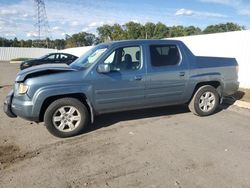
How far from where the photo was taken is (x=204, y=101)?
7340 millimetres

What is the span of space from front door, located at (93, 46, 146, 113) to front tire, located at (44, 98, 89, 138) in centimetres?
39

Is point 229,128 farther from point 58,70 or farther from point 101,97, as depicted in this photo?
point 58,70

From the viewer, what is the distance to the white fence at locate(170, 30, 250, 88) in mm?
10805

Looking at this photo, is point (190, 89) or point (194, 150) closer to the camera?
point (194, 150)

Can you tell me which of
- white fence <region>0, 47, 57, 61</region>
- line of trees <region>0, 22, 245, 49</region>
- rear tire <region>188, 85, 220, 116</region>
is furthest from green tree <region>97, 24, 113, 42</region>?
rear tire <region>188, 85, 220, 116</region>

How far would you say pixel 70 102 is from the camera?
5844mm

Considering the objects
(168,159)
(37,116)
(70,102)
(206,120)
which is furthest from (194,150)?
(37,116)

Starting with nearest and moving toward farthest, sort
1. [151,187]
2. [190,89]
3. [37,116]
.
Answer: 1. [151,187]
2. [37,116]
3. [190,89]

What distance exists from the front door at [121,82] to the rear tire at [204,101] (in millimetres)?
1467

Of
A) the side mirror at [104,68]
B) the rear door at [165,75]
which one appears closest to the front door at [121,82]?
the side mirror at [104,68]

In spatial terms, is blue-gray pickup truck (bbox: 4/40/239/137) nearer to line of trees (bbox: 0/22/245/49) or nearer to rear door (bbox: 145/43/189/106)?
rear door (bbox: 145/43/189/106)

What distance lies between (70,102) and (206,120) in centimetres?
324

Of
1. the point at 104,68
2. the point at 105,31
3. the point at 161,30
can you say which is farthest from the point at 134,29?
the point at 104,68

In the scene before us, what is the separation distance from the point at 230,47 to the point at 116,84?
7212 mm
